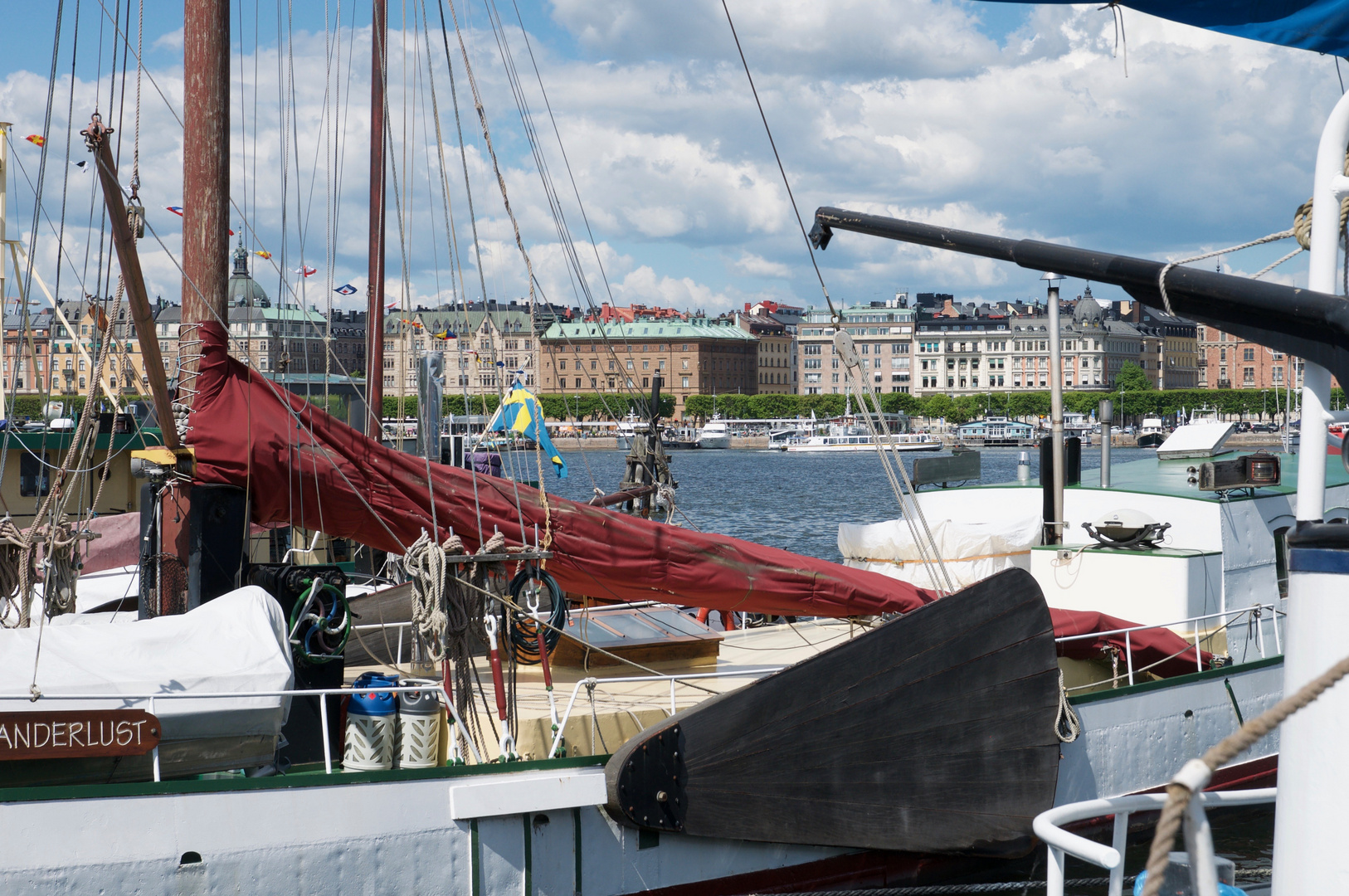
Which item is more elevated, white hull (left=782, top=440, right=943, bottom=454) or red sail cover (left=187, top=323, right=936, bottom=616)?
red sail cover (left=187, top=323, right=936, bottom=616)

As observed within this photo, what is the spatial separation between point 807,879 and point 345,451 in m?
5.02

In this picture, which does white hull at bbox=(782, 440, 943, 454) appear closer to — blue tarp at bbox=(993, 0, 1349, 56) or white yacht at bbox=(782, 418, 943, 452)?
white yacht at bbox=(782, 418, 943, 452)

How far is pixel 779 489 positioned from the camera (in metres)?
87.1

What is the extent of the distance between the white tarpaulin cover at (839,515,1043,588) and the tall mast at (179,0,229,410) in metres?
8.27

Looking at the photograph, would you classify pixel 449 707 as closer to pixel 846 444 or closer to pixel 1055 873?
pixel 1055 873

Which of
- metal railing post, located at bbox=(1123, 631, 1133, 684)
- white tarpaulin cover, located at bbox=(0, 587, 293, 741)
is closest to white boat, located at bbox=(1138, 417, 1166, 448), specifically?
metal railing post, located at bbox=(1123, 631, 1133, 684)

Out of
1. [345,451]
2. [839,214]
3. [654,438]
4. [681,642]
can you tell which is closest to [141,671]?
[345,451]

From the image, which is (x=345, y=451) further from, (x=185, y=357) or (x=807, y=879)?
(x=807, y=879)

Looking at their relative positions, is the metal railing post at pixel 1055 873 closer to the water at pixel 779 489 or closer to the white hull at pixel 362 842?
the white hull at pixel 362 842

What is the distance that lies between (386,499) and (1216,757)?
7819 millimetres

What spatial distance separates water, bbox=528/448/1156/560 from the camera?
169 ft

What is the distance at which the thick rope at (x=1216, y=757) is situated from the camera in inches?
124

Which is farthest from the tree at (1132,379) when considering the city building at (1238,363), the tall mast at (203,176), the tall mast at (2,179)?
the tall mast at (203,176)

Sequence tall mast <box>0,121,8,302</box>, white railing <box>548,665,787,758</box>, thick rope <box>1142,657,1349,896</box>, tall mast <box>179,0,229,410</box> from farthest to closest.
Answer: tall mast <box>0,121,8,302</box> → tall mast <box>179,0,229,410</box> → white railing <box>548,665,787,758</box> → thick rope <box>1142,657,1349,896</box>
